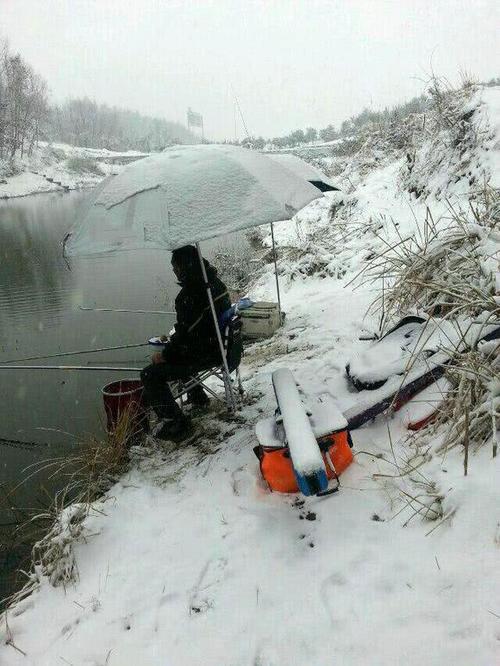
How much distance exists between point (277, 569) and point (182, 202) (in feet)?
6.73

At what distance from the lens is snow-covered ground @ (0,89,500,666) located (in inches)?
61.8

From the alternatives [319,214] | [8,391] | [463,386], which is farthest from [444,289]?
[319,214]

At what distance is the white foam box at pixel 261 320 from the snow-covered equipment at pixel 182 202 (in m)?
2.95

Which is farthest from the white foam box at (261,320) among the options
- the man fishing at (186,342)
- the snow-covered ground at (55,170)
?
the snow-covered ground at (55,170)

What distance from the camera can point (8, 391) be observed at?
5789 millimetres

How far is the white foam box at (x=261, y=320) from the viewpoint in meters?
6.03

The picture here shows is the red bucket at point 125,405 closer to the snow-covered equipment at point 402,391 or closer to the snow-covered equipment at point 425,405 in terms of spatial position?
the snow-covered equipment at point 402,391

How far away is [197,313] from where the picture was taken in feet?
11.6

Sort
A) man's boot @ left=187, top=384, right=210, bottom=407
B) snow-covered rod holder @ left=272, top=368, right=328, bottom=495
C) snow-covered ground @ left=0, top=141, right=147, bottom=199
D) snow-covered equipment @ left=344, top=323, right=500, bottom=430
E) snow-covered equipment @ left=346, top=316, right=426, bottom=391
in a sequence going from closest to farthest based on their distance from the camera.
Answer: snow-covered rod holder @ left=272, top=368, right=328, bottom=495, snow-covered equipment @ left=344, top=323, right=500, bottom=430, snow-covered equipment @ left=346, top=316, right=426, bottom=391, man's boot @ left=187, top=384, right=210, bottom=407, snow-covered ground @ left=0, top=141, right=147, bottom=199

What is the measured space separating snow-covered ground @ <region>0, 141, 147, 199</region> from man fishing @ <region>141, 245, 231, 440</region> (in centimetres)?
4374

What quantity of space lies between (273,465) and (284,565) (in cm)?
55

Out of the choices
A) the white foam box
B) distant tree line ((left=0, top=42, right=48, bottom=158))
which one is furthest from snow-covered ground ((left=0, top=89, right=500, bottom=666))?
distant tree line ((left=0, top=42, right=48, bottom=158))

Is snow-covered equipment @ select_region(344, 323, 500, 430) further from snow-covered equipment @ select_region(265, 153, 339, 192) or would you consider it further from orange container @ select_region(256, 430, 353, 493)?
snow-covered equipment @ select_region(265, 153, 339, 192)

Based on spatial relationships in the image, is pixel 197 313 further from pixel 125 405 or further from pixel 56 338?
pixel 56 338
